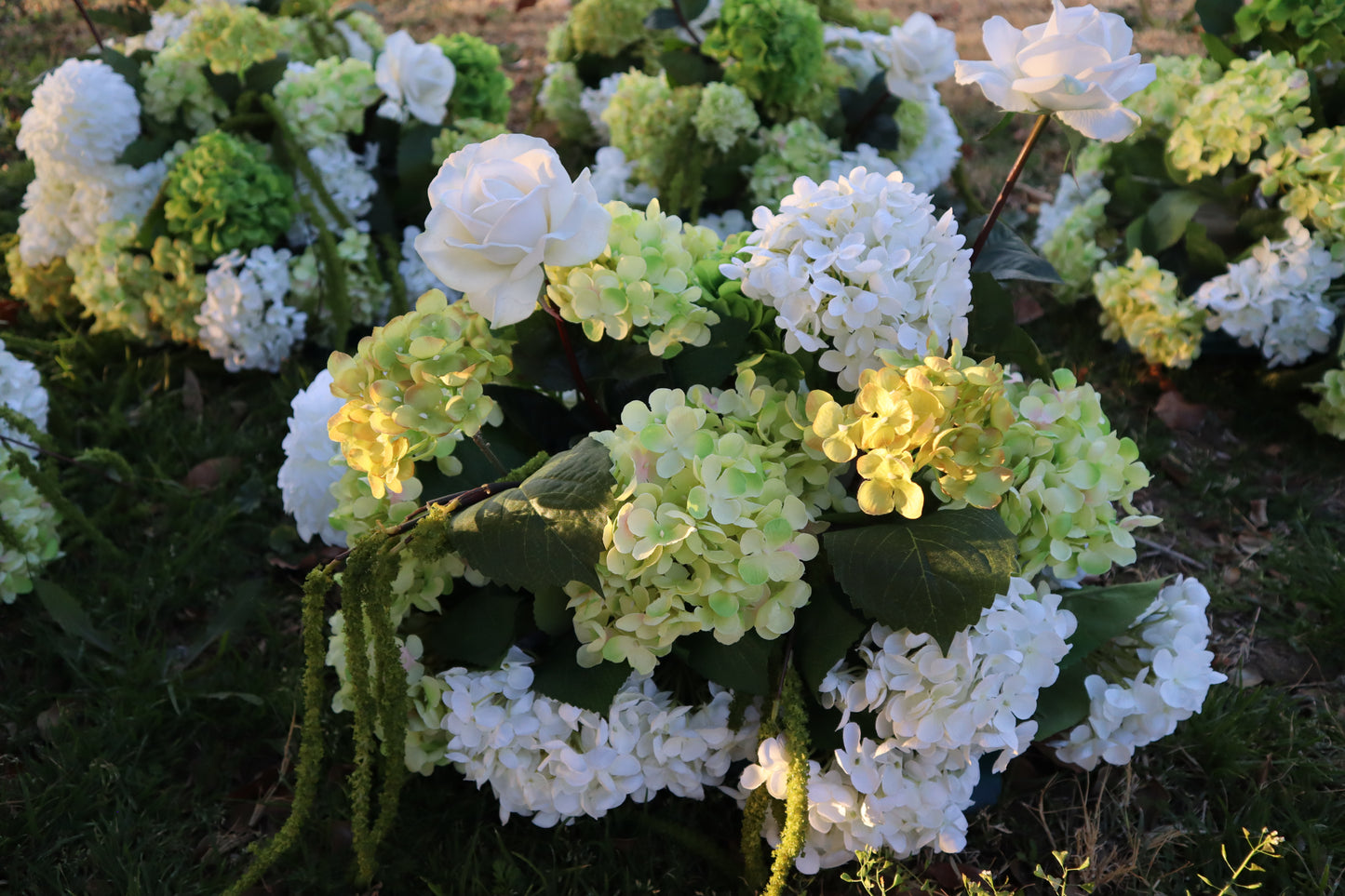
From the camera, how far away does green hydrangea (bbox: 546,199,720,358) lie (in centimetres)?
120

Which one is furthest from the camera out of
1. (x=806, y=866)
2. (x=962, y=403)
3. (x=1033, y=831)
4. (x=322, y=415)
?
(x=322, y=415)

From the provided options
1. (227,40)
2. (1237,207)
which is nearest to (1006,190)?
(1237,207)

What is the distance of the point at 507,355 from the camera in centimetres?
138

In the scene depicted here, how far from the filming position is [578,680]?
1.31 m

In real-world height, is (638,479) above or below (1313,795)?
above

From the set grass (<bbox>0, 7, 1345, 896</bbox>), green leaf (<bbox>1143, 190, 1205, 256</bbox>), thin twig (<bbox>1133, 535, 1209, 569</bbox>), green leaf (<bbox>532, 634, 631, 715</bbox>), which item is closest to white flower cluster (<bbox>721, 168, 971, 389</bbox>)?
green leaf (<bbox>532, 634, 631, 715</bbox>)

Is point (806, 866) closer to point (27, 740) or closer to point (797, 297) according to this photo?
point (797, 297)

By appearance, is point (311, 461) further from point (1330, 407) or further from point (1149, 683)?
point (1330, 407)

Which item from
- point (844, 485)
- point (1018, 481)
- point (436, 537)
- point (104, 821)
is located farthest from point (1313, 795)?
point (104, 821)

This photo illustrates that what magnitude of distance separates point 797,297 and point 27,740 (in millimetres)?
1504

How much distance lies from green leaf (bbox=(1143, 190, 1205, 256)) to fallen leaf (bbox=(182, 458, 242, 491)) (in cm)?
232

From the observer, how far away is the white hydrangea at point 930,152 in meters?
2.81

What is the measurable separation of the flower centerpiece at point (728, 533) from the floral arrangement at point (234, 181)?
3.96ft

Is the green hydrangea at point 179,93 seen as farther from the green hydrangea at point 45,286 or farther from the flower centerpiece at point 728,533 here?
the flower centerpiece at point 728,533
